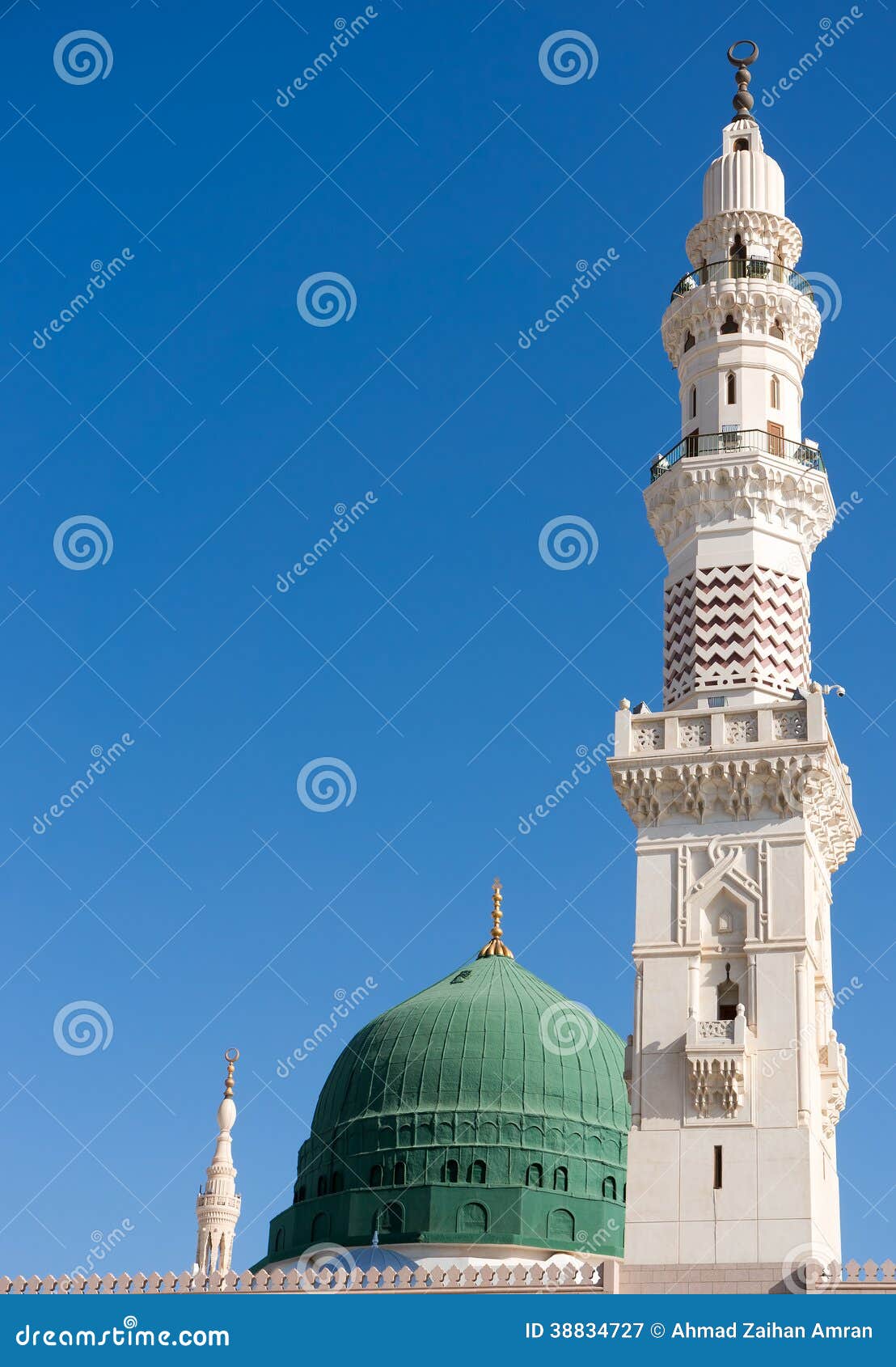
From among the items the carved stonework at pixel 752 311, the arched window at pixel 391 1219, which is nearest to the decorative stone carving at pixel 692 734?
the carved stonework at pixel 752 311

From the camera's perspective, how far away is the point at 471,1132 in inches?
1415

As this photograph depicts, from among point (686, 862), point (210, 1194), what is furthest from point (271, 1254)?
point (686, 862)

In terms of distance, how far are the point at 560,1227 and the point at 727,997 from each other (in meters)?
11.8

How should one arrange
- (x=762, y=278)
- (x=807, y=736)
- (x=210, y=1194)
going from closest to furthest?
(x=807, y=736)
(x=762, y=278)
(x=210, y=1194)

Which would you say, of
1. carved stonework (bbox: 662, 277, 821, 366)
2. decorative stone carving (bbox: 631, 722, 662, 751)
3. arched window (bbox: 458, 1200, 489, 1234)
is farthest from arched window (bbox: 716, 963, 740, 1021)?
arched window (bbox: 458, 1200, 489, 1234)

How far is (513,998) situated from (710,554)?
1416 centimetres

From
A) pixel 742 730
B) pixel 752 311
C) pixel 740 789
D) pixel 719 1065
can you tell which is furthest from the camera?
pixel 752 311

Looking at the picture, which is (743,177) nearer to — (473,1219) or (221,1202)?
(473,1219)

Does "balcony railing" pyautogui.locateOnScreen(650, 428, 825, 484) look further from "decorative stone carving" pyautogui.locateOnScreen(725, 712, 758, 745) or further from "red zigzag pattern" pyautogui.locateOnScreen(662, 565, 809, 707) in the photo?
"decorative stone carving" pyautogui.locateOnScreen(725, 712, 758, 745)

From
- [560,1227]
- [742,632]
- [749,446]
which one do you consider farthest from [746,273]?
[560,1227]

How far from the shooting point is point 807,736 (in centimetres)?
2597

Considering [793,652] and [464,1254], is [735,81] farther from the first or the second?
[464,1254]

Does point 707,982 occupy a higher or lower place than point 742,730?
lower
